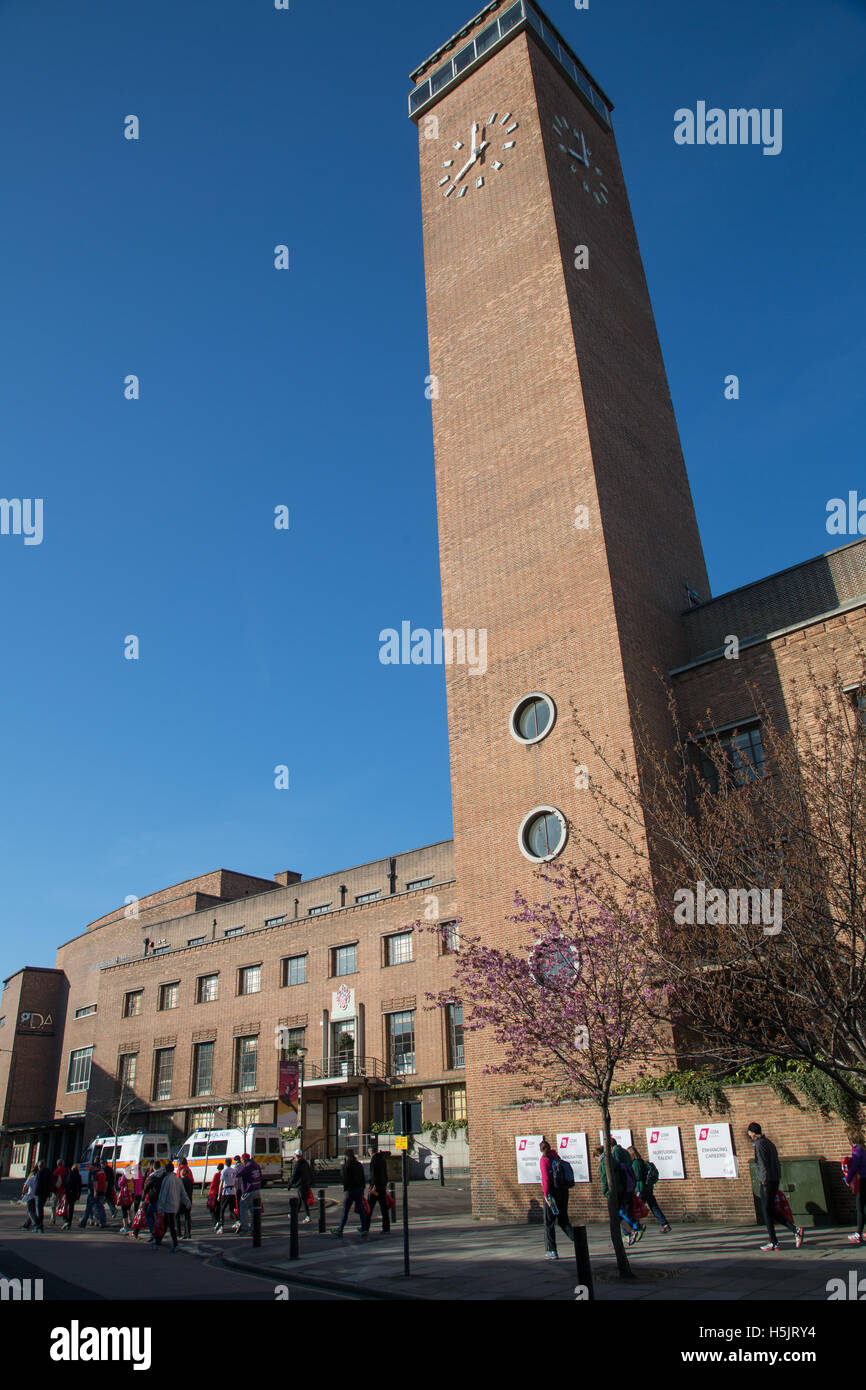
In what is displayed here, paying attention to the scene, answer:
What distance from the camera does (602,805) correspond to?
21484 mm

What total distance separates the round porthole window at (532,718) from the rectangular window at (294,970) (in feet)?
78.7

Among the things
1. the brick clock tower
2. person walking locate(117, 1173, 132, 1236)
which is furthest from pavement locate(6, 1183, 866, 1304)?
the brick clock tower

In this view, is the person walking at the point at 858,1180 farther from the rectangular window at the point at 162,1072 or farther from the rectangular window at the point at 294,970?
the rectangular window at the point at 162,1072

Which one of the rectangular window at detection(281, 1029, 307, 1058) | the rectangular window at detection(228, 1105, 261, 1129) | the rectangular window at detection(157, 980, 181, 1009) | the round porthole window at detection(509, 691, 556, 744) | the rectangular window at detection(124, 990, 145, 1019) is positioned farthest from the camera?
the rectangular window at detection(124, 990, 145, 1019)

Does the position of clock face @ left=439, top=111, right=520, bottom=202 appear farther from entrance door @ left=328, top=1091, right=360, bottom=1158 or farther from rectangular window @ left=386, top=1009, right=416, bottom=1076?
entrance door @ left=328, top=1091, right=360, bottom=1158

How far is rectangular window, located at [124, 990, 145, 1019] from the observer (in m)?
51.6

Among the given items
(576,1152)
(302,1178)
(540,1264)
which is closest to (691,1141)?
(576,1152)

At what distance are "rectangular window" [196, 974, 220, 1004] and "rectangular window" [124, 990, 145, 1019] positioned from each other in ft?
17.1

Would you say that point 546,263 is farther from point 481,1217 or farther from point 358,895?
point 358,895

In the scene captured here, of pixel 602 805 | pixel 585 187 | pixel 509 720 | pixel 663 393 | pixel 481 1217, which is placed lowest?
pixel 481 1217

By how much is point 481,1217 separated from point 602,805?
9.49m

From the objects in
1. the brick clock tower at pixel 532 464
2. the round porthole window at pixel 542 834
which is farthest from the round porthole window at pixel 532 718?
the round porthole window at pixel 542 834

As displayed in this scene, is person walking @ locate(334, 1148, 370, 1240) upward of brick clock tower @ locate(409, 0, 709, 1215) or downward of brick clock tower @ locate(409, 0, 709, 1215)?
downward
